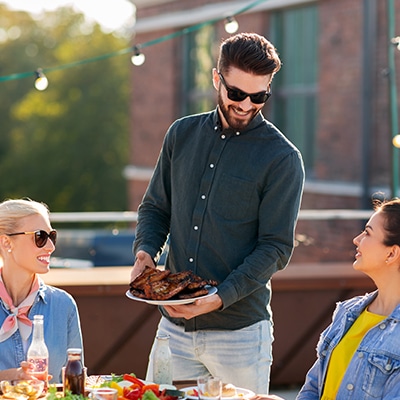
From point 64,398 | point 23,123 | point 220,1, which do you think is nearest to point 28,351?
point 64,398

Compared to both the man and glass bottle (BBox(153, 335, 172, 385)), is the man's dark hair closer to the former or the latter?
the man

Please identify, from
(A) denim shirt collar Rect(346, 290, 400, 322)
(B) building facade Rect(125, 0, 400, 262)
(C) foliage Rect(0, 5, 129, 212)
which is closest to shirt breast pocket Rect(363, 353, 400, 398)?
(A) denim shirt collar Rect(346, 290, 400, 322)

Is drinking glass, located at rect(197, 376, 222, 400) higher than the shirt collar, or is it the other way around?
the shirt collar

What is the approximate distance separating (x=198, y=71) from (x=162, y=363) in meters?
11.2

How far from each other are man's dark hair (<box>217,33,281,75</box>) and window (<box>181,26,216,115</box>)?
9.95 m

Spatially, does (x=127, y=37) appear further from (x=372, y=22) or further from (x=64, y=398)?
(x=64, y=398)

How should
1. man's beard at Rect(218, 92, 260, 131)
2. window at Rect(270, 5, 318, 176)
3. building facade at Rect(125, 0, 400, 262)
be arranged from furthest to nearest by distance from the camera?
window at Rect(270, 5, 318, 176), building facade at Rect(125, 0, 400, 262), man's beard at Rect(218, 92, 260, 131)

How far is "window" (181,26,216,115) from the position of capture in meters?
14.0

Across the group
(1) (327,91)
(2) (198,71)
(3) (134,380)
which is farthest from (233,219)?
(2) (198,71)

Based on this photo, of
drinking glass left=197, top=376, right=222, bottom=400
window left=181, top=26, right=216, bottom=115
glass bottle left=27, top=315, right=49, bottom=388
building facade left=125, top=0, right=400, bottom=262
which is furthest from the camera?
window left=181, top=26, right=216, bottom=115

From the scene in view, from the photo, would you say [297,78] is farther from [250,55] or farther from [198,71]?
[250,55]

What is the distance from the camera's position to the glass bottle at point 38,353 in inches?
138

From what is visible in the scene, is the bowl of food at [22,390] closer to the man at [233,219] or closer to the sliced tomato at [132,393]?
the sliced tomato at [132,393]

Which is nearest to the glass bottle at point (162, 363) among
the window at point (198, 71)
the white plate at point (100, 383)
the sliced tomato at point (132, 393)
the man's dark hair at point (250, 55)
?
the white plate at point (100, 383)
